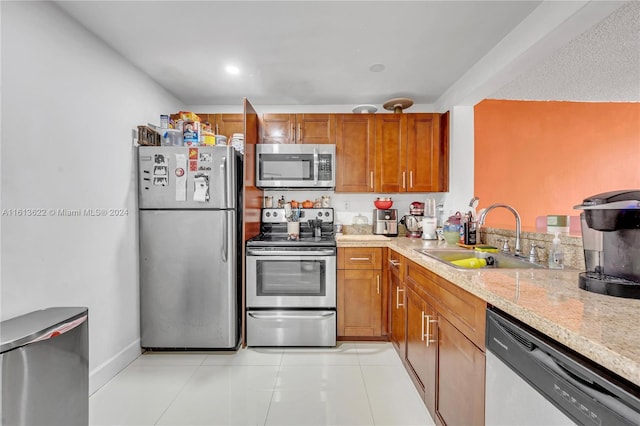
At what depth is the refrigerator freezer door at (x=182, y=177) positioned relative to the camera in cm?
227

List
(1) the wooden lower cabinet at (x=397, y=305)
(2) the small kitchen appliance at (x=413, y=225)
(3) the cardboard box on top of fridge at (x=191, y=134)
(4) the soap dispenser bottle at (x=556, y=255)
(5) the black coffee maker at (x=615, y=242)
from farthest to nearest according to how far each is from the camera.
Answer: (2) the small kitchen appliance at (x=413, y=225)
(3) the cardboard box on top of fridge at (x=191, y=134)
(1) the wooden lower cabinet at (x=397, y=305)
(4) the soap dispenser bottle at (x=556, y=255)
(5) the black coffee maker at (x=615, y=242)

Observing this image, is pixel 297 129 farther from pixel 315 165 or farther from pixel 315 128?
pixel 315 165

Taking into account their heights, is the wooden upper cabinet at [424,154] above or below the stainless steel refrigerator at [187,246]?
above

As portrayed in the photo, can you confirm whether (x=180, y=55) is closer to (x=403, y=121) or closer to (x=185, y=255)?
(x=185, y=255)

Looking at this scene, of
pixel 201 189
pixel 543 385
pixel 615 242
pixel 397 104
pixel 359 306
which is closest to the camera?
pixel 543 385

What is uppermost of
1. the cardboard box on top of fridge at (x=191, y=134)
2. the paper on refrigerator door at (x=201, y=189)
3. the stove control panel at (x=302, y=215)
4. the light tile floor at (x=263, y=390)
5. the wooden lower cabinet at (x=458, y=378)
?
the cardboard box on top of fridge at (x=191, y=134)

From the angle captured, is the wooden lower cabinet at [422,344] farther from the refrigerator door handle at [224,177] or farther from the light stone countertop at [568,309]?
the refrigerator door handle at [224,177]

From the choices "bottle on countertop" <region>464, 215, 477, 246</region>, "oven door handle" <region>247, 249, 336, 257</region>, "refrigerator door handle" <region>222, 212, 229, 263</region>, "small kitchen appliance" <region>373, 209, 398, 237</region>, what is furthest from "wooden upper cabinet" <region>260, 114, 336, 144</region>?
"bottle on countertop" <region>464, 215, 477, 246</region>

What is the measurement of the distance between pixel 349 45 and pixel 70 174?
6.44 feet

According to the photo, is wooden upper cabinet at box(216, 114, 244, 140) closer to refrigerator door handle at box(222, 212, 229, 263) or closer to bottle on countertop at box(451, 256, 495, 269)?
refrigerator door handle at box(222, 212, 229, 263)

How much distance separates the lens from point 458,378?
1.22m

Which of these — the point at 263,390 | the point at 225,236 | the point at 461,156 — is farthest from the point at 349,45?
the point at 263,390

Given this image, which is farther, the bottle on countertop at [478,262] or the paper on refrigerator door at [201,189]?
the paper on refrigerator door at [201,189]

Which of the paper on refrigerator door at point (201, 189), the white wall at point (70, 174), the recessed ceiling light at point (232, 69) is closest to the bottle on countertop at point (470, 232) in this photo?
the paper on refrigerator door at point (201, 189)
